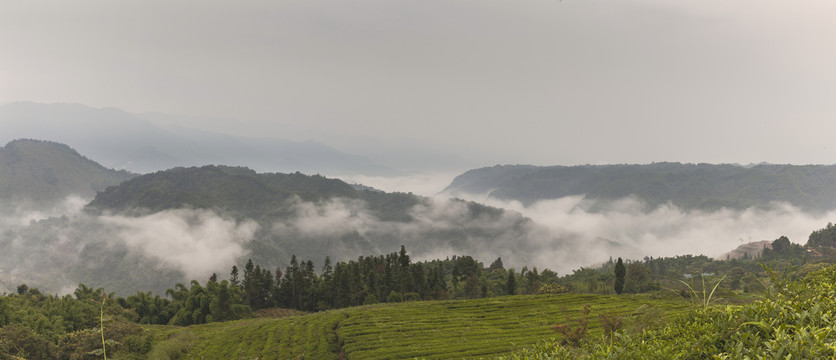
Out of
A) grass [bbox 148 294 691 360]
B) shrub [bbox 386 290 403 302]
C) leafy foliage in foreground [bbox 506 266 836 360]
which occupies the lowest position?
shrub [bbox 386 290 403 302]

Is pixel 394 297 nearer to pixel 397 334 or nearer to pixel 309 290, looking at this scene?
pixel 309 290

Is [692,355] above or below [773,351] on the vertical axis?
below

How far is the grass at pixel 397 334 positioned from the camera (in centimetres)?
5103

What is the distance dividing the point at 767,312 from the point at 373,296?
131813mm

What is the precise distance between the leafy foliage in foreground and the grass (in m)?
31.2

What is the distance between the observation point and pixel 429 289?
144m

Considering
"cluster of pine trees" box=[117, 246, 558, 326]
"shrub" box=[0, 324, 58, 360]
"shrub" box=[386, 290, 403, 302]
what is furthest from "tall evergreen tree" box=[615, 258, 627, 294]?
"shrub" box=[0, 324, 58, 360]

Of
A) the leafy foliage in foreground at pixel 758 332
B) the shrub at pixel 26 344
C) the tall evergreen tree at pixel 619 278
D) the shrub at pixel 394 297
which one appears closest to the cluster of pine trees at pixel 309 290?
the shrub at pixel 394 297

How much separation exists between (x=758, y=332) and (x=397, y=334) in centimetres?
5632

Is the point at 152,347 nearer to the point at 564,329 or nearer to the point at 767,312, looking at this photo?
the point at 564,329

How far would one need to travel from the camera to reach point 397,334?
60.2m

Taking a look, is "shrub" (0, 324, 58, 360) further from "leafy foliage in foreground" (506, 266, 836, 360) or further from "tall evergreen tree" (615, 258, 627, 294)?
"tall evergreen tree" (615, 258, 627, 294)

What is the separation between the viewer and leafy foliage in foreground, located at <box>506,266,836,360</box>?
25.0 ft

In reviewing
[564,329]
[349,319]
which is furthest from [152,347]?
[564,329]
